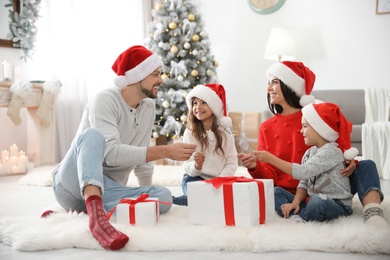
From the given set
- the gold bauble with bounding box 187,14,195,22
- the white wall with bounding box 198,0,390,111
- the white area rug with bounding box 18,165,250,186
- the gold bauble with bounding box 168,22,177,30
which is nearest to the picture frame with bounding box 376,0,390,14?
the white wall with bounding box 198,0,390,111

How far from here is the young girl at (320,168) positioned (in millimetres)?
1971

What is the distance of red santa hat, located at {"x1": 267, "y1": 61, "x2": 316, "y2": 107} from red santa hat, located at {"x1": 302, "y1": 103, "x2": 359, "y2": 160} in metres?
0.21

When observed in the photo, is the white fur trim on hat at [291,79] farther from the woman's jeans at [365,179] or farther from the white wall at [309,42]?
the white wall at [309,42]

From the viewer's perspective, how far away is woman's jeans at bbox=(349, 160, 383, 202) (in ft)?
6.61

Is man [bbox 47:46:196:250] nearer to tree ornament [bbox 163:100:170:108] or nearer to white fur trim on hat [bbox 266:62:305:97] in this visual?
white fur trim on hat [bbox 266:62:305:97]

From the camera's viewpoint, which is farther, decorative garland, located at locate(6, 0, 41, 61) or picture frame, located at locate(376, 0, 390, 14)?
picture frame, located at locate(376, 0, 390, 14)

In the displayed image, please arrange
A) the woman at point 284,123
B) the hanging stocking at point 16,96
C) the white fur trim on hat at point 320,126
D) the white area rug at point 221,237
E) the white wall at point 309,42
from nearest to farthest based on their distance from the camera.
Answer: the white area rug at point 221,237 < the white fur trim on hat at point 320,126 < the woman at point 284,123 < the hanging stocking at point 16,96 < the white wall at point 309,42

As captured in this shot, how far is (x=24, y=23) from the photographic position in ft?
16.4

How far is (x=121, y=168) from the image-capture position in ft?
7.52

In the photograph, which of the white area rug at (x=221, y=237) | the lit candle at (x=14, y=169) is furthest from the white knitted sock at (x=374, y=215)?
the lit candle at (x=14, y=169)

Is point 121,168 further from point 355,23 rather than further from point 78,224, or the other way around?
point 355,23

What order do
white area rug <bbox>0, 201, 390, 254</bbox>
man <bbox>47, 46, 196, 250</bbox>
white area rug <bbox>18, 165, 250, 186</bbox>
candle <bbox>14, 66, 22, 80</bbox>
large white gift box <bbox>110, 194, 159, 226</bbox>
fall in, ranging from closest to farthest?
white area rug <bbox>0, 201, 390, 254</bbox>
man <bbox>47, 46, 196, 250</bbox>
large white gift box <bbox>110, 194, 159, 226</bbox>
white area rug <bbox>18, 165, 250, 186</bbox>
candle <bbox>14, 66, 22, 80</bbox>

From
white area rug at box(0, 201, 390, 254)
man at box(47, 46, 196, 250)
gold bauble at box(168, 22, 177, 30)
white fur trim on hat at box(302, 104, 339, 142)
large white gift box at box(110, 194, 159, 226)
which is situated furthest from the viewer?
gold bauble at box(168, 22, 177, 30)

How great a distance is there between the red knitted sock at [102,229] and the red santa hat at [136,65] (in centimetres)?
75
